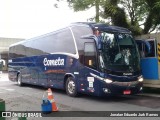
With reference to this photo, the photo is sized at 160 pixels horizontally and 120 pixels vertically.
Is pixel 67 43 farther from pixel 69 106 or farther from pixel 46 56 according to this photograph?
pixel 69 106

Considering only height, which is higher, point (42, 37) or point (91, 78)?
point (42, 37)

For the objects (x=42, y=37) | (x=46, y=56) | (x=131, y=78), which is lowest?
(x=131, y=78)

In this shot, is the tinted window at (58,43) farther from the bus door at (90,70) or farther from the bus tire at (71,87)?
the bus tire at (71,87)

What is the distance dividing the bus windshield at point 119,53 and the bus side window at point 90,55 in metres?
0.40

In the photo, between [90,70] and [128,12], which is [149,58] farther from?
[128,12]

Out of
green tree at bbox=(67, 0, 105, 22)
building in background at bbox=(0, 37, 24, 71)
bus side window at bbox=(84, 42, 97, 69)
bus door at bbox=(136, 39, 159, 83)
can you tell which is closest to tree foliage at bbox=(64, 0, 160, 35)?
green tree at bbox=(67, 0, 105, 22)

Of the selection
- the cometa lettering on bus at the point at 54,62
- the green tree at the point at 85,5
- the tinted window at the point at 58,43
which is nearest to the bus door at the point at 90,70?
the tinted window at the point at 58,43

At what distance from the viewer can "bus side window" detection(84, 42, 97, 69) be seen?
495 inches

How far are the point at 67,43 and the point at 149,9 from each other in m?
4.86

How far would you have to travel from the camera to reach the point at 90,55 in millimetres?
12812

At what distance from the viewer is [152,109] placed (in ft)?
34.4

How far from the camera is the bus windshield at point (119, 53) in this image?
12.4 metres

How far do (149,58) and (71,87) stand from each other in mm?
3944

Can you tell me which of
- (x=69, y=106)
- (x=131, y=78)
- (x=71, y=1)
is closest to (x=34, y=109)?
(x=69, y=106)
